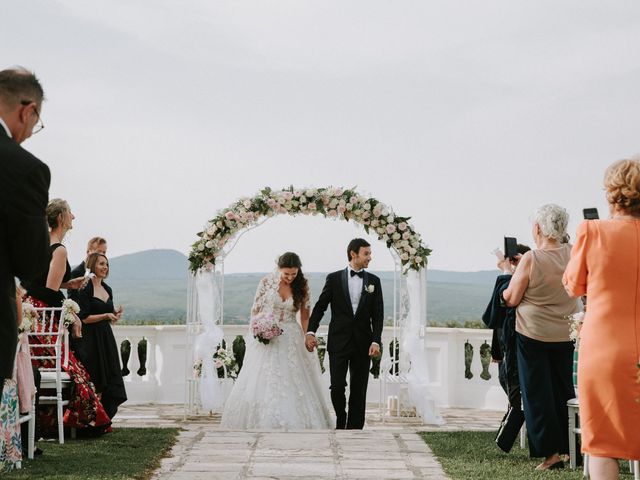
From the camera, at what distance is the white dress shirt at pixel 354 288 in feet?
31.1

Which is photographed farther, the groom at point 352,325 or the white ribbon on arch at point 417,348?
the white ribbon on arch at point 417,348

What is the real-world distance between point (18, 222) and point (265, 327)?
7026 millimetres

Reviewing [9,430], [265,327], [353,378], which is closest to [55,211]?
[9,430]

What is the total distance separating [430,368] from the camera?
12.7 m

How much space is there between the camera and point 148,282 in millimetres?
89750

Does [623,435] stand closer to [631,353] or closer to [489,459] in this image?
[631,353]

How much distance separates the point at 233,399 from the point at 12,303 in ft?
23.4

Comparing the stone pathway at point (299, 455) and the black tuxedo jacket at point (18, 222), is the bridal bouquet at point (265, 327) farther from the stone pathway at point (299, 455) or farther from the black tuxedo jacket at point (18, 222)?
the black tuxedo jacket at point (18, 222)

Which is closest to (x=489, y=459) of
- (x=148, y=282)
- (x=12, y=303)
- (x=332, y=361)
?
(x=332, y=361)

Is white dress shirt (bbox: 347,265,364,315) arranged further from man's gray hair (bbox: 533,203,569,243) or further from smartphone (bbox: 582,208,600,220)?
smartphone (bbox: 582,208,600,220)

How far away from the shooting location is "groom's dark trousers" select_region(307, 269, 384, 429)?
30.7 feet

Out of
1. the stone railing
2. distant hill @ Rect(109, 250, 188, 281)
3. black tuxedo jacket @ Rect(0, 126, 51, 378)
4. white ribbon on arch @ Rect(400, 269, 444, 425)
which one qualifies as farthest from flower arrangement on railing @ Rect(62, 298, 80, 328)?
distant hill @ Rect(109, 250, 188, 281)

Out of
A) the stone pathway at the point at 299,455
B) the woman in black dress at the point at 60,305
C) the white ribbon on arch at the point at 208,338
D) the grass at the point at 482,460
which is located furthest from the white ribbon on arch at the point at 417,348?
the woman in black dress at the point at 60,305

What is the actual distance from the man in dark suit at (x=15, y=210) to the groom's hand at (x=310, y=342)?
21.7ft
